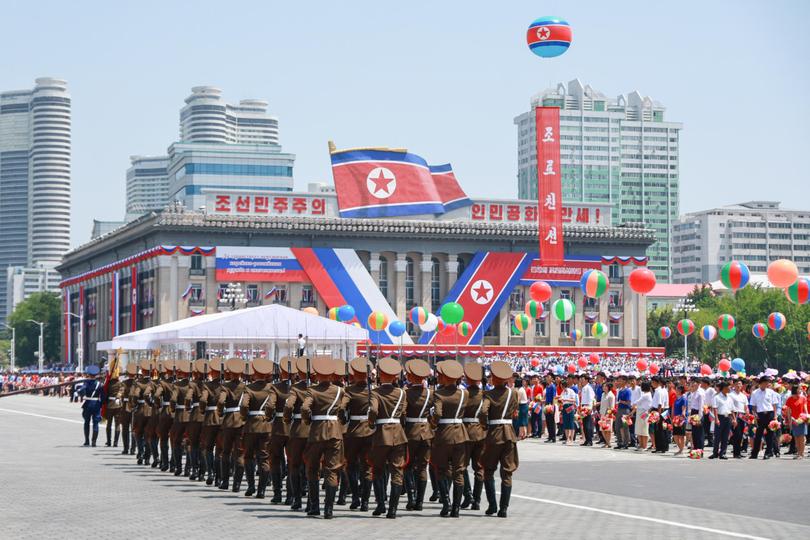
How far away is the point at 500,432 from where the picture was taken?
19500mm

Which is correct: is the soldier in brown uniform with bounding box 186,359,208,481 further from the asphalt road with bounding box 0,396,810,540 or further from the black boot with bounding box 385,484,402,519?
the black boot with bounding box 385,484,402,519

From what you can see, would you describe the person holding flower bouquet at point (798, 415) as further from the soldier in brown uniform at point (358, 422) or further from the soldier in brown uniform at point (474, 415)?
the soldier in brown uniform at point (358, 422)

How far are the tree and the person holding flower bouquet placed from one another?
136701 millimetres

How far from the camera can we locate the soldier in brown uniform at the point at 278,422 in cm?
2072

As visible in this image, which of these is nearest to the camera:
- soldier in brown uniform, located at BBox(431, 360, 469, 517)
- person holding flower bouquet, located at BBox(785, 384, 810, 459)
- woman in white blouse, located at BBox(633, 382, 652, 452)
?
soldier in brown uniform, located at BBox(431, 360, 469, 517)

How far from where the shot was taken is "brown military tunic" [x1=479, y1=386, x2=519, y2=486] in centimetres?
1942

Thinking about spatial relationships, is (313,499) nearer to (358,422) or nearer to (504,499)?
(358,422)

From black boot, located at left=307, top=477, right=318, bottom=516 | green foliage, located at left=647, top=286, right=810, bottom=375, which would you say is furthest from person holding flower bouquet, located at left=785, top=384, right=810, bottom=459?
green foliage, located at left=647, top=286, right=810, bottom=375

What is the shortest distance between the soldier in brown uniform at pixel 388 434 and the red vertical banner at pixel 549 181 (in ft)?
182

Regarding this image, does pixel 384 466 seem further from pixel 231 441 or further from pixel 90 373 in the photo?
pixel 90 373

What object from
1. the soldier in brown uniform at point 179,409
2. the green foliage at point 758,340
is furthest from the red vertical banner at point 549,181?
the soldier in brown uniform at point 179,409

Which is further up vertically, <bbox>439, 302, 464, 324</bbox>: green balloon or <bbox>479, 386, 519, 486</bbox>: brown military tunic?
<bbox>439, 302, 464, 324</bbox>: green balloon

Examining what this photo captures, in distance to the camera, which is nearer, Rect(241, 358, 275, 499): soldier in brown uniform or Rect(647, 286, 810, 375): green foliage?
Rect(241, 358, 275, 499): soldier in brown uniform

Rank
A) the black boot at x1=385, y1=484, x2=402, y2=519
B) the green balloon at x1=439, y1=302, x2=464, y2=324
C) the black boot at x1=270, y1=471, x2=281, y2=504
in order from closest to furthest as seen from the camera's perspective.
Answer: the black boot at x1=385, y1=484, x2=402, y2=519 < the black boot at x1=270, y1=471, x2=281, y2=504 < the green balloon at x1=439, y1=302, x2=464, y2=324
